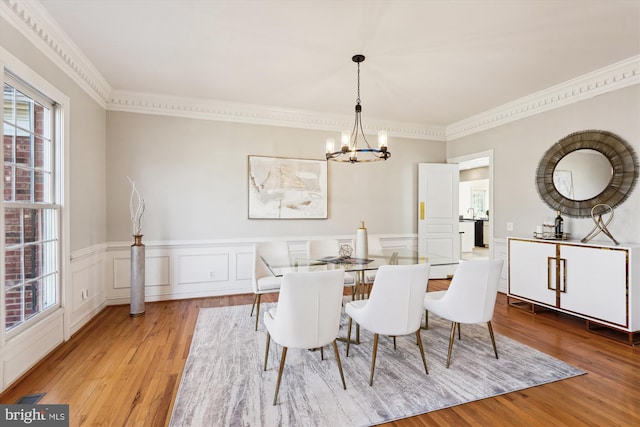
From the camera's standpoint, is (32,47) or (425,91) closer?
(32,47)

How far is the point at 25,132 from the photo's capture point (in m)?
2.48

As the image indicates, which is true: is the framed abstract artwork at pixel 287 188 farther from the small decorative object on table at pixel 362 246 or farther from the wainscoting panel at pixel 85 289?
the wainscoting panel at pixel 85 289

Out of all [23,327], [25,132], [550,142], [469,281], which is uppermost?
[550,142]

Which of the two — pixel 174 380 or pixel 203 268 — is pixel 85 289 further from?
pixel 174 380

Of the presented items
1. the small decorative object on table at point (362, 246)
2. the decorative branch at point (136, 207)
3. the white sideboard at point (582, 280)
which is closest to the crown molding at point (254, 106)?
the decorative branch at point (136, 207)

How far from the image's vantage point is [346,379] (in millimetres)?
2270

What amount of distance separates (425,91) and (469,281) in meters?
2.59

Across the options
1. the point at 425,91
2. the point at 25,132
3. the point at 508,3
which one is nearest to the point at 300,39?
the point at 508,3

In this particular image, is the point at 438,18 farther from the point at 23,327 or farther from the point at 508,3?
the point at 23,327

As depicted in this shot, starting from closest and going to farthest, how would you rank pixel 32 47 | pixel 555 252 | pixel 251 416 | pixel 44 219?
pixel 251 416 < pixel 32 47 < pixel 44 219 < pixel 555 252

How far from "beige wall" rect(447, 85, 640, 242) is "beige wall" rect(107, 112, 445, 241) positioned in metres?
1.68

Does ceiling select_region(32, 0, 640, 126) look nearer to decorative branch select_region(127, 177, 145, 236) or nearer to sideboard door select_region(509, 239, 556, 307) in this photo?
decorative branch select_region(127, 177, 145, 236)

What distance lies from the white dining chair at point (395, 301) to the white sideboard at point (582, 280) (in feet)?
7.09

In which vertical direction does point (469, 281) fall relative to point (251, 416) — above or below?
above
